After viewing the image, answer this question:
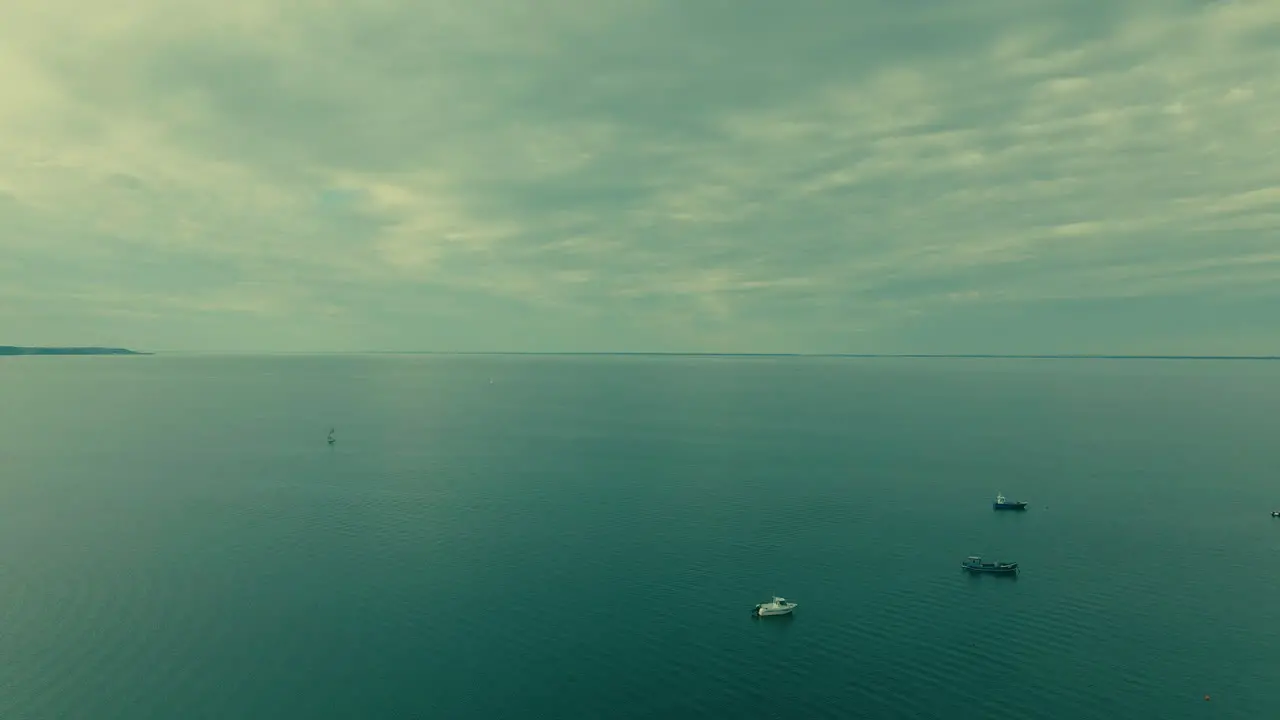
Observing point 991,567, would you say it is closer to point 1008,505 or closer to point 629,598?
point 1008,505

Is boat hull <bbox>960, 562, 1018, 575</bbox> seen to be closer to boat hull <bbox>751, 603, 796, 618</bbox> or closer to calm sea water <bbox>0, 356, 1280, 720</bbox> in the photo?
calm sea water <bbox>0, 356, 1280, 720</bbox>

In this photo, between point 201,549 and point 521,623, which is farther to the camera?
point 201,549

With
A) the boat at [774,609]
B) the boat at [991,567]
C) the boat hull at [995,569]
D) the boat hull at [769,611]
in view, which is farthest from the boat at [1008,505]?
the boat hull at [769,611]

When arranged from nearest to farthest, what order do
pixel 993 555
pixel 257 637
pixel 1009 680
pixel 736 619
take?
pixel 1009 680, pixel 257 637, pixel 736 619, pixel 993 555

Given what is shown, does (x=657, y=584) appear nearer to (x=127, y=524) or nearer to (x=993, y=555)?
(x=993, y=555)

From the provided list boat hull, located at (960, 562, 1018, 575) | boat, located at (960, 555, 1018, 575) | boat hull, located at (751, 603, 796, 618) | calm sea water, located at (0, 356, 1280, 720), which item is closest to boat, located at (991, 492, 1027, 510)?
calm sea water, located at (0, 356, 1280, 720)

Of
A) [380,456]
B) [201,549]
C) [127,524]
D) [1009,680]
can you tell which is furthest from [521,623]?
[380,456]

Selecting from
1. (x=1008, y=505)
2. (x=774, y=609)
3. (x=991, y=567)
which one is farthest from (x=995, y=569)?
(x=1008, y=505)

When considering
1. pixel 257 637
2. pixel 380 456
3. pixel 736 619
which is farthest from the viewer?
pixel 380 456

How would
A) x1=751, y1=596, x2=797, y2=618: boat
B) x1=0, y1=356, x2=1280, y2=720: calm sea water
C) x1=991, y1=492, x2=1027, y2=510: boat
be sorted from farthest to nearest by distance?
1. x1=991, y1=492, x2=1027, y2=510: boat
2. x1=751, y1=596, x2=797, y2=618: boat
3. x1=0, y1=356, x2=1280, y2=720: calm sea water

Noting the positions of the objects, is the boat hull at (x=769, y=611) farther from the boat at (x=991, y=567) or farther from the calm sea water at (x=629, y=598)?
the boat at (x=991, y=567)

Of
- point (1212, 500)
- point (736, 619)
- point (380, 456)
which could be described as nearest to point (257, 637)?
point (736, 619)
